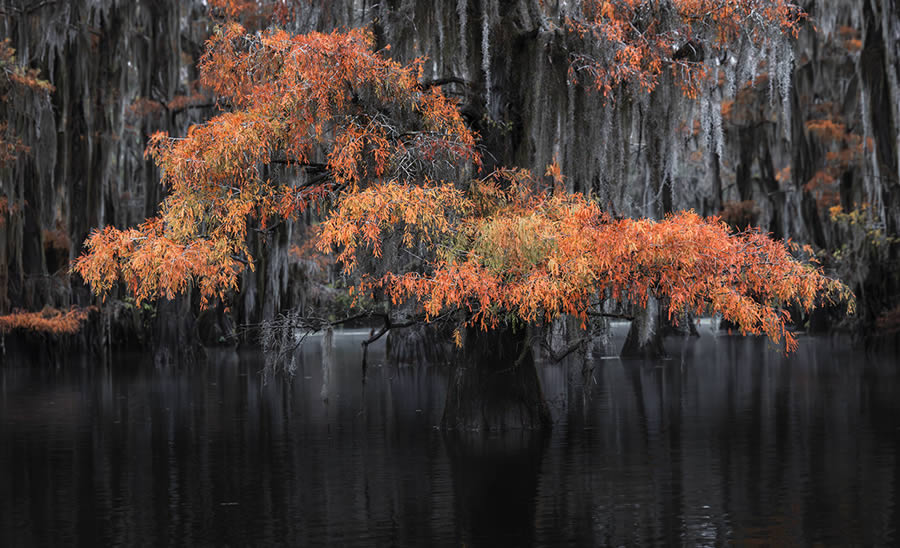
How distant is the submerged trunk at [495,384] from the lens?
18375 mm

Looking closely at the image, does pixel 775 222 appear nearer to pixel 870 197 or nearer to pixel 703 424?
pixel 870 197

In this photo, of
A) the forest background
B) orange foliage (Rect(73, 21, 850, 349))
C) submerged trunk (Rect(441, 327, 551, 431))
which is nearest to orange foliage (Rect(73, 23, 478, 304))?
orange foliage (Rect(73, 21, 850, 349))

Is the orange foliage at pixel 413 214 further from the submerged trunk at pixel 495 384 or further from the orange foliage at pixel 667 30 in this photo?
the submerged trunk at pixel 495 384


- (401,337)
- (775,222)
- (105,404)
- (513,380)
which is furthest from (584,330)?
(775,222)

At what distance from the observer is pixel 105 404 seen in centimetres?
2431

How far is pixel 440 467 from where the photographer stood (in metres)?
15.5

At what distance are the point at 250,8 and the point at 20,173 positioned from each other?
7.04 metres

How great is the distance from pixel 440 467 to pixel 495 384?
317 centimetres

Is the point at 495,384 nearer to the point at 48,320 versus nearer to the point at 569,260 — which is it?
the point at 569,260

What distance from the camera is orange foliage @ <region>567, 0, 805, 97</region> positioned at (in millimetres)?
17391

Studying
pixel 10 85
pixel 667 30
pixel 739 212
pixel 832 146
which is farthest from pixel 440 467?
pixel 739 212

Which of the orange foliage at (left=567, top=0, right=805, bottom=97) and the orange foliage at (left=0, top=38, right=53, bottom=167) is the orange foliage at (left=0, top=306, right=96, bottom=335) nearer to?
the orange foliage at (left=0, top=38, right=53, bottom=167)

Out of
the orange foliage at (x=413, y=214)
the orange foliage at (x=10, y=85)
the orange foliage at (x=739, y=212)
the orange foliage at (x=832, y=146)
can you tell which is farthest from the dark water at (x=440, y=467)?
the orange foliage at (x=739, y=212)

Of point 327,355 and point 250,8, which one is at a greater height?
point 250,8
